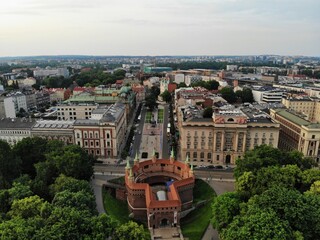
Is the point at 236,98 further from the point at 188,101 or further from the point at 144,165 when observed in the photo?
the point at 144,165

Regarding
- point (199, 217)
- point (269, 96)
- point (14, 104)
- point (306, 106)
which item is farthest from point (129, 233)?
point (269, 96)

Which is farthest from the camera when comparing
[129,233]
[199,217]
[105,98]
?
[105,98]

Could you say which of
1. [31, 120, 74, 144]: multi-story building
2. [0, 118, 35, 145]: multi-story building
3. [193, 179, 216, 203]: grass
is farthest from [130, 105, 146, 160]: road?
[0, 118, 35, 145]: multi-story building

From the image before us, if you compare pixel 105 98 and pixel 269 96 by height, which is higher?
pixel 105 98

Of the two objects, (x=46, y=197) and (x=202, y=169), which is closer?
(x=46, y=197)

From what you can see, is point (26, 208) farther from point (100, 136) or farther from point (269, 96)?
point (269, 96)

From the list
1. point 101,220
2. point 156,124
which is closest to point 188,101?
point 156,124

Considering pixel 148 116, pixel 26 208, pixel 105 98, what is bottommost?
pixel 148 116

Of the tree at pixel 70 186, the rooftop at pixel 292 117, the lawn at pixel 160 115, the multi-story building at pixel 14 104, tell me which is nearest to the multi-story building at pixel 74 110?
the multi-story building at pixel 14 104
